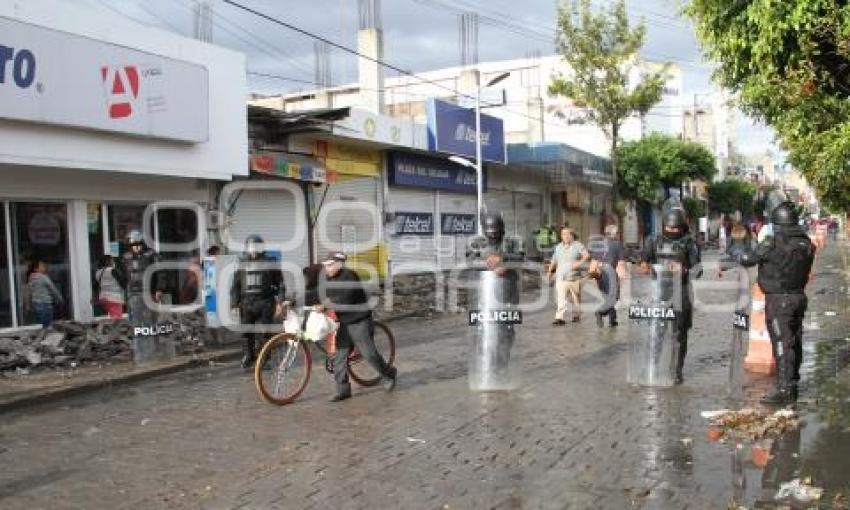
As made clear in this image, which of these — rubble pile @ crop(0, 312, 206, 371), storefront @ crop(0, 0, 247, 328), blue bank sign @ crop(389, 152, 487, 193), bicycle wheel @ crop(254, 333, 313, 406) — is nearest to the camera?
bicycle wheel @ crop(254, 333, 313, 406)

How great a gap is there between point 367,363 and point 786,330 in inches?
176

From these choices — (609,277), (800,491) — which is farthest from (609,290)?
(800,491)

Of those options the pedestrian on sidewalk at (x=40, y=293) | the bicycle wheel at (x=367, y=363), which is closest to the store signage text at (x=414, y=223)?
the pedestrian on sidewalk at (x=40, y=293)

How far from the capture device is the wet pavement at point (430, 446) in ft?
18.6

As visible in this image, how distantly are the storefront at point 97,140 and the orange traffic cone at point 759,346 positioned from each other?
872cm

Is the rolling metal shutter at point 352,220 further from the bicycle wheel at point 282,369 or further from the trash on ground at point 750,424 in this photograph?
the trash on ground at point 750,424

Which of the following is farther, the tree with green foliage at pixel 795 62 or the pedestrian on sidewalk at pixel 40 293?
the pedestrian on sidewalk at pixel 40 293

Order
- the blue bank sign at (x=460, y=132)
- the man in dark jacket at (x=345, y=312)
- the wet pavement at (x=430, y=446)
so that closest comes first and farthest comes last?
the wet pavement at (x=430, y=446), the man in dark jacket at (x=345, y=312), the blue bank sign at (x=460, y=132)

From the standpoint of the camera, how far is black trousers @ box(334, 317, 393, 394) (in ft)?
29.5

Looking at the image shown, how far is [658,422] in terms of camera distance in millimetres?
7461

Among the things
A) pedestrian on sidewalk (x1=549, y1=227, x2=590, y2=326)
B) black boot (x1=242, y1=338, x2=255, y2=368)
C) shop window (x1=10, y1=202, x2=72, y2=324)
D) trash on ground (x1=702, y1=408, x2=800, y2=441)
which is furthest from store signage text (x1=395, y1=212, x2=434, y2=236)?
trash on ground (x1=702, y1=408, x2=800, y2=441)

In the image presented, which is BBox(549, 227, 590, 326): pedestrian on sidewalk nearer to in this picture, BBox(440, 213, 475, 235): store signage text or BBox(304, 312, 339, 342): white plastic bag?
BBox(304, 312, 339, 342): white plastic bag

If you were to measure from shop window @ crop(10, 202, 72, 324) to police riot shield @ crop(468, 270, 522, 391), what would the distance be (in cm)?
821

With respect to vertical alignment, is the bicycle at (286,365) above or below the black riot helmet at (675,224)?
below
